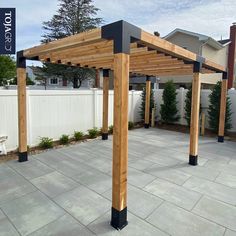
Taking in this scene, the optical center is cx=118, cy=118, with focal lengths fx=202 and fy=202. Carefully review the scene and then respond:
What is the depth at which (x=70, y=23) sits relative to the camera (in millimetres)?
18188

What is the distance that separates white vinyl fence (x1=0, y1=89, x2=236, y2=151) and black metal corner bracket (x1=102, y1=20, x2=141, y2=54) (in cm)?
377

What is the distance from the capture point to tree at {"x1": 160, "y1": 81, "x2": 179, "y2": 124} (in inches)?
380

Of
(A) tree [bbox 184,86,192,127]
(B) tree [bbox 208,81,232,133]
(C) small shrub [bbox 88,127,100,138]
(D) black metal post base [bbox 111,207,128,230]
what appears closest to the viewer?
(D) black metal post base [bbox 111,207,128,230]

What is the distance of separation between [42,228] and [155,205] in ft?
5.32

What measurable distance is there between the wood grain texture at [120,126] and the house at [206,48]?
13.5m

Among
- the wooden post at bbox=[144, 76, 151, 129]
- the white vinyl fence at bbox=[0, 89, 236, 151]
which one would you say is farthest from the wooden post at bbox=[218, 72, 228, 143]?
the wooden post at bbox=[144, 76, 151, 129]

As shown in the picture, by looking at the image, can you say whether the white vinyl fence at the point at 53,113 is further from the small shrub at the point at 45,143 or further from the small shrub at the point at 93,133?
the small shrub at the point at 93,133

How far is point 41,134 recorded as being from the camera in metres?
6.12

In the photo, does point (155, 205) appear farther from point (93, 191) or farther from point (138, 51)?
point (138, 51)

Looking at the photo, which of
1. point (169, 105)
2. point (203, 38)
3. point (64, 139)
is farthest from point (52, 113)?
point (203, 38)

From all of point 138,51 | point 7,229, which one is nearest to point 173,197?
point 7,229

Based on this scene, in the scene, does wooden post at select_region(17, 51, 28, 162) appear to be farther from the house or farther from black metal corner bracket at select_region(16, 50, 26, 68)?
the house

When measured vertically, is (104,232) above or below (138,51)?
below

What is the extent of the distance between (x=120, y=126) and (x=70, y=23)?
18.3m
